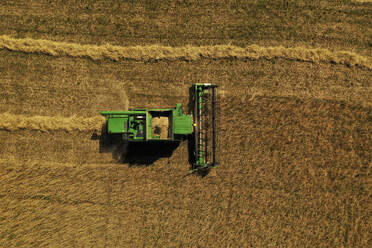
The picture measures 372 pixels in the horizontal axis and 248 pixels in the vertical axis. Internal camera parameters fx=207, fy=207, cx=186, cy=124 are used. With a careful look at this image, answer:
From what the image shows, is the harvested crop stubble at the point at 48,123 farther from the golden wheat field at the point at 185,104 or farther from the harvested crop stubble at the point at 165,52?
the harvested crop stubble at the point at 165,52

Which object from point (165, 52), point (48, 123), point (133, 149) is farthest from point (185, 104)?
point (48, 123)

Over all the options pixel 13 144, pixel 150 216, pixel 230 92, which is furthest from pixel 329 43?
pixel 13 144

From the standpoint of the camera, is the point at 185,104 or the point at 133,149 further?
the point at 185,104

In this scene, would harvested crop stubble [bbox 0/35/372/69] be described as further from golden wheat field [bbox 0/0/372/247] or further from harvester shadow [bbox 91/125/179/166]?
harvester shadow [bbox 91/125/179/166]

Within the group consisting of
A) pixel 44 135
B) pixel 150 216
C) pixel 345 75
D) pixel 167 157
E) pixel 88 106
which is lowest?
pixel 150 216

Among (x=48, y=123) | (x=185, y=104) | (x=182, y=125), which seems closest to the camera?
(x=182, y=125)

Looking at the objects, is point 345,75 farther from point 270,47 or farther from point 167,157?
point 167,157

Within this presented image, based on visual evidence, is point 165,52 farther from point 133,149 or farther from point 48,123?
point 48,123
